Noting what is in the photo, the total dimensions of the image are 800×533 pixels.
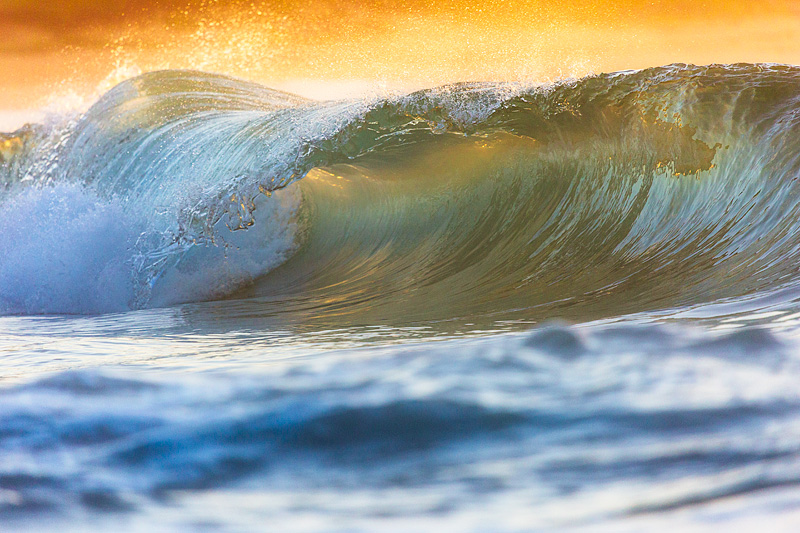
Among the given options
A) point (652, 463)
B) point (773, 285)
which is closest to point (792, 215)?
point (773, 285)

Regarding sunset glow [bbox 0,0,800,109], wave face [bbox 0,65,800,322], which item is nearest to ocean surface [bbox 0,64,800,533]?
wave face [bbox 0,65,800,322]

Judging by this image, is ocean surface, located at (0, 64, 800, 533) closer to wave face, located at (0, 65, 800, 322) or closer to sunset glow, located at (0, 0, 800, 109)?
wave face, located at (0, 65, 800, 322)

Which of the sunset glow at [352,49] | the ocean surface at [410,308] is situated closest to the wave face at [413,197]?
the ocean surface at [410,308]

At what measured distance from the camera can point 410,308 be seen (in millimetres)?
2785

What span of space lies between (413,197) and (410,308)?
188 cm

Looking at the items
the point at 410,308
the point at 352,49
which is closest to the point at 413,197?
the point at 352,49

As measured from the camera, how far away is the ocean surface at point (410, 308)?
0.79m

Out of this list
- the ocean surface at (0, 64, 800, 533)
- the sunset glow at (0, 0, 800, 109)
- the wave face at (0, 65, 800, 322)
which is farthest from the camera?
the sunset glow at (0, 0, 800, 109)

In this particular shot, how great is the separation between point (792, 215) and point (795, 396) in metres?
2.17

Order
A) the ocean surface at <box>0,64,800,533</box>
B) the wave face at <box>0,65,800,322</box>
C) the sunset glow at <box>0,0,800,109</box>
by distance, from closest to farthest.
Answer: the ocean surface at <box>0,64,800,533</box>, the wave face at <box>0,65,800,322</box>, the sunset glow at <box>0,0,800,109</box>

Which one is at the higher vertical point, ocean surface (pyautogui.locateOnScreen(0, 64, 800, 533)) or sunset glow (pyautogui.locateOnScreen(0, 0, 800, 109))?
sunset glow (pyautogui.locateOnScreen(0, 0, 800, 109))

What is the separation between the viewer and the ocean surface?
0.79m

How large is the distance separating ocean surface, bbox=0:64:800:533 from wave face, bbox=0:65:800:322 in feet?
→ 0.06

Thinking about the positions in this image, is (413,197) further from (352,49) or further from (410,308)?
(410,308)
